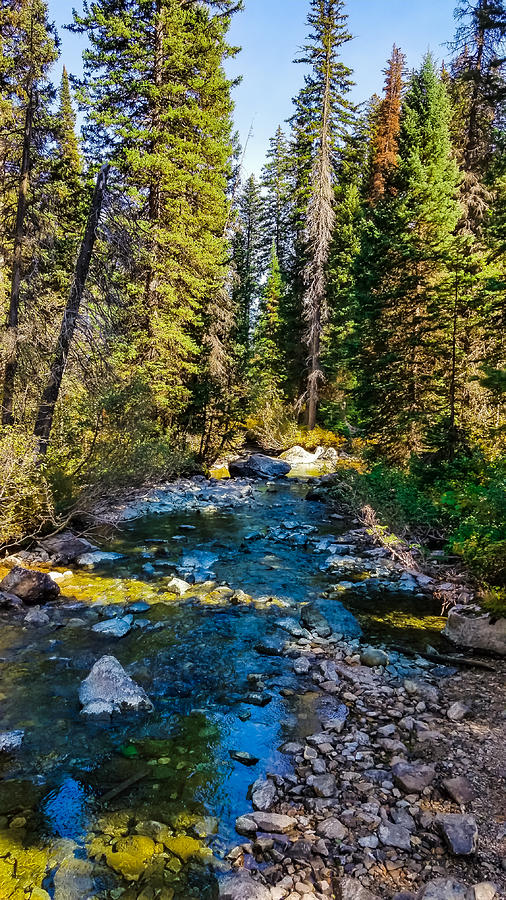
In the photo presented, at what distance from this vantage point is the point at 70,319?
8.70m

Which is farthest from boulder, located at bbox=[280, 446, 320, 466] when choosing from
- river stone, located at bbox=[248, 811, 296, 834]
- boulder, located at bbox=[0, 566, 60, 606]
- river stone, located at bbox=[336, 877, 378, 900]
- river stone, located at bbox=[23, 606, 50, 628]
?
river stone, located at bbox=[336, 877, 378, 900]

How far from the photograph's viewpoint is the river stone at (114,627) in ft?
19.8

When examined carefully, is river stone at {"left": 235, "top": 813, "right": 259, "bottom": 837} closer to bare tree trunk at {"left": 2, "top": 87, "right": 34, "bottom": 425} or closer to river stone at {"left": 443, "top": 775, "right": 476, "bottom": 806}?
river stone at {"left": 443, "top": 775, "right": 476, "bottom": 806}

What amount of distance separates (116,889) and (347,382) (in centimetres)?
2267

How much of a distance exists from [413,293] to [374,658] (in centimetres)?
1080

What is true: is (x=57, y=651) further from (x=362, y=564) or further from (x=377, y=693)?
(x=362, y=564)

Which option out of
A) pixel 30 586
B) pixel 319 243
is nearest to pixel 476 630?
pixel 30 586

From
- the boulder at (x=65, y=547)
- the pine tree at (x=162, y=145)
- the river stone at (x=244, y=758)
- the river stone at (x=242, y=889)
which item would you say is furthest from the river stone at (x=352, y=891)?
the pine tree at (x=162, y=145)

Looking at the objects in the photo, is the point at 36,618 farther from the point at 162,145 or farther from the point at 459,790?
the point at 162,145

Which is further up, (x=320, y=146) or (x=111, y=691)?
(x=320, y=146)

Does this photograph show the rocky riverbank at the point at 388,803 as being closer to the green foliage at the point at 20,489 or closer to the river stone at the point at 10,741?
the river stone at the point at 10,741

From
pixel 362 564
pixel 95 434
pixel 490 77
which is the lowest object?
pixel 362 564

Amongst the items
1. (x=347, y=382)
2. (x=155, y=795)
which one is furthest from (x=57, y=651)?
(x=347, y=382)

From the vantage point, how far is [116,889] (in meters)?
2.82
